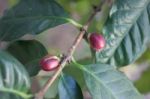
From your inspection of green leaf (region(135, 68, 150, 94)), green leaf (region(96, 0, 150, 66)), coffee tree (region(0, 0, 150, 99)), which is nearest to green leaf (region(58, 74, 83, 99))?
coffee tree (region(0, 0, 150, 99))

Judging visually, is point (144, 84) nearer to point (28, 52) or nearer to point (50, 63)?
point (28, 52)

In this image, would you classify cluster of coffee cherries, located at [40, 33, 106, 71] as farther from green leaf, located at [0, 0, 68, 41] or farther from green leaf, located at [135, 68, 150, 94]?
green leaf, located at [135, 68, 150, 94]

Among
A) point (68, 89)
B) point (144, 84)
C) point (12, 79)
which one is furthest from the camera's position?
point (144, 84)

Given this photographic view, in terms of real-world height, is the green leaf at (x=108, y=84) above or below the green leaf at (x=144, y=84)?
above

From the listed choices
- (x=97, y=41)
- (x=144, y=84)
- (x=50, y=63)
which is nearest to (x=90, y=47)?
(x=97, y=41)

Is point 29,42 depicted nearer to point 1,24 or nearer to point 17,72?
point 1,24

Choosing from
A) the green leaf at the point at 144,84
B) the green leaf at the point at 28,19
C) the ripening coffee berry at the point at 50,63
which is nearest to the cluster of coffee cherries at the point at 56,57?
the ripening coffee berry at the point at 50,63

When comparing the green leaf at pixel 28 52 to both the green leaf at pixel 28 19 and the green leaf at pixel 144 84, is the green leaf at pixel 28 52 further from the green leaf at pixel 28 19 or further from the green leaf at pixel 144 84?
the green leaf at pixel 144 84
